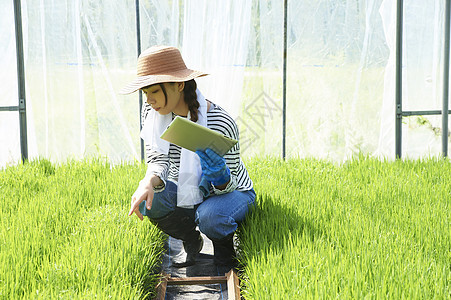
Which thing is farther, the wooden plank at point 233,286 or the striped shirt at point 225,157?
the striped shirt at point 225,157

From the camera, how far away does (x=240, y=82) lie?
14.3ft

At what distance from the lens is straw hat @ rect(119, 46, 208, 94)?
7.14 feet

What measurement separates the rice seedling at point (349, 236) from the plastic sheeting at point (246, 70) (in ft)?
3.53

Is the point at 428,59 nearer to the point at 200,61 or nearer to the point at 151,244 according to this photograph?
the point at 200,61

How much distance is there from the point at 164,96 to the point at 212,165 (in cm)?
37

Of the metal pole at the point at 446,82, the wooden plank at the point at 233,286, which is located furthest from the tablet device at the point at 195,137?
the metal pole at the point at 446,82

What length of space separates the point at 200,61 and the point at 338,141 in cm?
136

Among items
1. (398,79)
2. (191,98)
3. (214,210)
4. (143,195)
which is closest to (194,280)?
(214,210)

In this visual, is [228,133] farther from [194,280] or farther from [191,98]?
[194,280]

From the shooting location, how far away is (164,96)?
2244mm

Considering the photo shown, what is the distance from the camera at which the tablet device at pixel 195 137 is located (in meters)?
2.03

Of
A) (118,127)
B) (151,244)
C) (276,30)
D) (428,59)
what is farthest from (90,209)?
(428,59)

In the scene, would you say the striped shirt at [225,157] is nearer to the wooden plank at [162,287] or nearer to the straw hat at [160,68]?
the straw hat at [160,68]

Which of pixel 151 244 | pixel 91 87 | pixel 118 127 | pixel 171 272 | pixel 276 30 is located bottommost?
pixel 171 272
